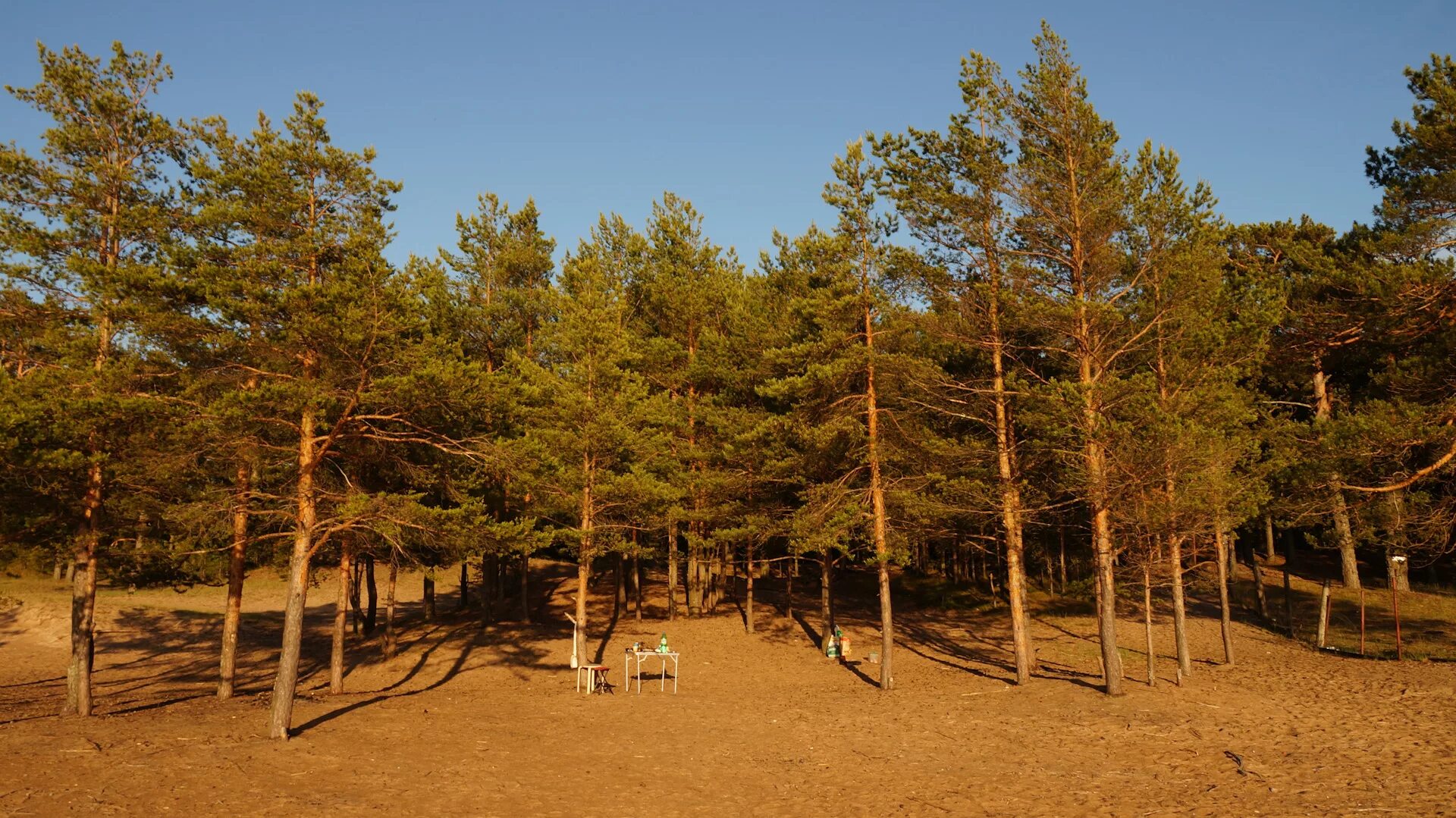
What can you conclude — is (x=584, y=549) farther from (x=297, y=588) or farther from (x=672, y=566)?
(x=297, y=588)

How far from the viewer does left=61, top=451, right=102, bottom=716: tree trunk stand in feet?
57.7

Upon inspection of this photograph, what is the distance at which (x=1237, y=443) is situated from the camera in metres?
20.9

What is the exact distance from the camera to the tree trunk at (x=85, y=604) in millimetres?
17594

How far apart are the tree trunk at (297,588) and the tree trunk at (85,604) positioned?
4411 mm

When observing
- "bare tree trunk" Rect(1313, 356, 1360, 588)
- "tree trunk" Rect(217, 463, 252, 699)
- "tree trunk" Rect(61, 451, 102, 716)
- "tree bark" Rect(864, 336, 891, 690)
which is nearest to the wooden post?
"bare tree trunk" Rect(1313, 356, 1360, 588)

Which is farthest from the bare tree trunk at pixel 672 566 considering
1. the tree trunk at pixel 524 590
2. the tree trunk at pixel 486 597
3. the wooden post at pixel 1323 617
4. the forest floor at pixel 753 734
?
the wooden post at pixel 1323 617

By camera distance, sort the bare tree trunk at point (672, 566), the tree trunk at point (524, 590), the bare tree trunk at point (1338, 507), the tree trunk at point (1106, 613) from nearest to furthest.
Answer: the tree trunk at point (1106, 613) → the bare tree trunk at point (1338, 507) → the bare tree trunk at point (672, 566) → the tree trunk at point (524, 590)

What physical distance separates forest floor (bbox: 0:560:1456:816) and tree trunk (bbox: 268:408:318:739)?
706 millimetres

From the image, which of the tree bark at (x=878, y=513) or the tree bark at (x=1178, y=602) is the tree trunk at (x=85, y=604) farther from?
the tree bark at (x=1178, y=602)

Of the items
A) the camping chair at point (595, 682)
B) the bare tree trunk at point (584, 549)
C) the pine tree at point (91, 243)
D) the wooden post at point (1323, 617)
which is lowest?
the camping chair at point (595, 682)

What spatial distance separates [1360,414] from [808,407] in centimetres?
1402

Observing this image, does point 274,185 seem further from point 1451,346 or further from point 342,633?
point 1451,346

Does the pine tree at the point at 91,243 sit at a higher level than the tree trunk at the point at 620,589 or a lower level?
higher

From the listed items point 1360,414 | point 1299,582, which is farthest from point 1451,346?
→ point 1299,582
